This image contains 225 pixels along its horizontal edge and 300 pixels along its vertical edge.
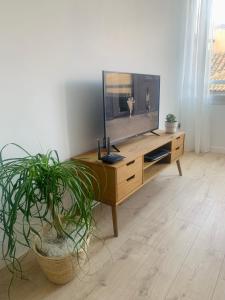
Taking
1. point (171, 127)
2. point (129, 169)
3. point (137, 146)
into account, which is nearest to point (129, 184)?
point (129, 169)

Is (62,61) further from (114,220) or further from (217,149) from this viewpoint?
(217,149)

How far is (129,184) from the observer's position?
1.95 meters

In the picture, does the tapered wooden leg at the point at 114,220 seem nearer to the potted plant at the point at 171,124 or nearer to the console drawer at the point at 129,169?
the console drawer at the point at 129,169

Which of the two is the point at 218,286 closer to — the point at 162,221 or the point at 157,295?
the point at 157,295

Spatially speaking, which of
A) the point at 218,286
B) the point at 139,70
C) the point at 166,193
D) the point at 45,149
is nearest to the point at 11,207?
the point at 45,149

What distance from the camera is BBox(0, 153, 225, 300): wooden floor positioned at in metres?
1.39

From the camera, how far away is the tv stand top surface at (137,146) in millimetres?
1947

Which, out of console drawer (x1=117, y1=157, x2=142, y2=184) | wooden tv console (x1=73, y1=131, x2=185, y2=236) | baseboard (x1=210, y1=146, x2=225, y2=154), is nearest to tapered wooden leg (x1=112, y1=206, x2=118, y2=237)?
wooden tv console (x1=73, y1=131, x2=185, y2=236)

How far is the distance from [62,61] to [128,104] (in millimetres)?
714

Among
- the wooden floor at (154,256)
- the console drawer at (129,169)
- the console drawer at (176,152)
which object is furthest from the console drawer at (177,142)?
the console drawer at (129,169)

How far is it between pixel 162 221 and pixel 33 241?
1083mm

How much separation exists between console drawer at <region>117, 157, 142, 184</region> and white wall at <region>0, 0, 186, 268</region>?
0.47m

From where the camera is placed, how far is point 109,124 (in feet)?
6.67

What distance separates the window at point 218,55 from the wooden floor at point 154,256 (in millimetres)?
1862
